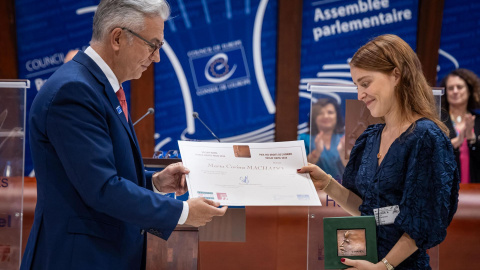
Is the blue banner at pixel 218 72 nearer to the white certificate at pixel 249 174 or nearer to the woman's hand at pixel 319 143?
the woman's hand at pixel 319 143

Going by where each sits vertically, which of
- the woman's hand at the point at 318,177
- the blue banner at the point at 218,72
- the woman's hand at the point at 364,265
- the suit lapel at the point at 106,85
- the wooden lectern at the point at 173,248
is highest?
the blue banner at the point at 218,72

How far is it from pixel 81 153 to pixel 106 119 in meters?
0.17

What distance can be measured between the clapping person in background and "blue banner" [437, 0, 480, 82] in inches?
49.2

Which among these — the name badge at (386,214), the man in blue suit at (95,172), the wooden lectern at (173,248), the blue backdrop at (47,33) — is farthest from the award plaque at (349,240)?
the blue backdrop at (47,33)

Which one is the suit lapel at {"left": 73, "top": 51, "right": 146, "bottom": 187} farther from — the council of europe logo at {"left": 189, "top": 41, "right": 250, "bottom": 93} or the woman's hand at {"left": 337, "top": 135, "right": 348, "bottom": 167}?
the council of europe logo at {"left": 189, "top": 41, "right": 250, "bottom": 93}

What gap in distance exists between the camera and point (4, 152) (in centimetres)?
314

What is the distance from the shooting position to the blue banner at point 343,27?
536 centimetres

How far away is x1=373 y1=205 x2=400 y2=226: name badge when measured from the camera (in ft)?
5.42

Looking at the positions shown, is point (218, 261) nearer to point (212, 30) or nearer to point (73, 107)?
point (73, 107)

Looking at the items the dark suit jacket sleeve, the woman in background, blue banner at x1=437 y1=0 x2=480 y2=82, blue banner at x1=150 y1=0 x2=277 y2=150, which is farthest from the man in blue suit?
blue banner at x1=437 y1=0 x2=480 y2=82

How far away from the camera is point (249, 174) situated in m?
1.84

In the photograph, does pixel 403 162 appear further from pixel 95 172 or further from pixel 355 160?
pixel 95 172

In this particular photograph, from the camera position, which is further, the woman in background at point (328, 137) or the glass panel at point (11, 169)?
the glass panel at point (11, 169)

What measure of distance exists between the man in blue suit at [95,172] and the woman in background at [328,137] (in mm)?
1295
